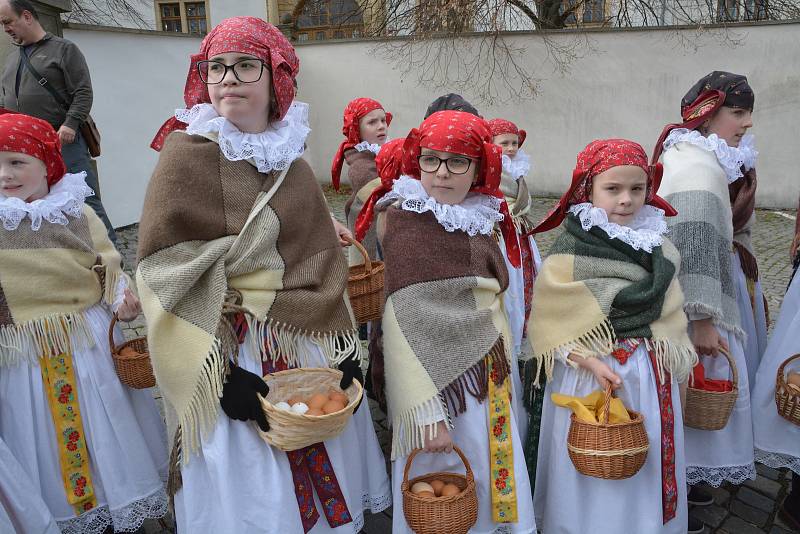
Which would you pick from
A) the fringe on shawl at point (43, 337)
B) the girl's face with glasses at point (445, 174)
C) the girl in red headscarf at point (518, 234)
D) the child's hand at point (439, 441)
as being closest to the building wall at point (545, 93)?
the girl in red headscarf at point (518, 234)

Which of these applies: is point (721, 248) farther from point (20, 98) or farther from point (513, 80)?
point (513, 80)

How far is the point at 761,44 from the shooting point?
32.4ft

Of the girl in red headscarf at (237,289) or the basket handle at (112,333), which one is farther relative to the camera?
the basket handle at (112,333)

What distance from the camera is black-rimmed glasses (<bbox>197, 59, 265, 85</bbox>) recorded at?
1984 millimetres

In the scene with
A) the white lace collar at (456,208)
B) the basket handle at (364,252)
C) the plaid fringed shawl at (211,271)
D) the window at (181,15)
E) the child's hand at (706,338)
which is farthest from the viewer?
the window at (181,15)

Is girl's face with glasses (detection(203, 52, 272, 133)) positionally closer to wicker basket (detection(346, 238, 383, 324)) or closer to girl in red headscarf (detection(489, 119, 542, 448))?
wicker basket (detection(346, 238, 383, 324))

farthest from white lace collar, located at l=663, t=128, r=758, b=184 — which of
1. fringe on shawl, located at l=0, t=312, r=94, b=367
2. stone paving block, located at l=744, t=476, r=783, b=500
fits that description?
fringe on shawl, located at l=0, t=312, r=94, b=367

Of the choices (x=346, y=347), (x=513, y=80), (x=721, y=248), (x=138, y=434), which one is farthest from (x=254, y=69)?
(x=513, y=80)

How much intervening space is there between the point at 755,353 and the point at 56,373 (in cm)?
338

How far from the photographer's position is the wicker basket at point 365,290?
9.15 ft

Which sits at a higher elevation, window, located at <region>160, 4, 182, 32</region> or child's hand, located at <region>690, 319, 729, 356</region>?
window, located at <region>160, 4, 182, 32</region>

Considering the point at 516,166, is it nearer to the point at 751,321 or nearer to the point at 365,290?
the point at 751,321

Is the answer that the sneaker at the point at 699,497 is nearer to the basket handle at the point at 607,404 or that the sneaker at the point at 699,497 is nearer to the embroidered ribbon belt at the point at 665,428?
the embroidered ribbon belt at the point at 665,428

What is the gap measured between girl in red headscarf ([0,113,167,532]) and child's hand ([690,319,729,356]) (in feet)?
8.01
